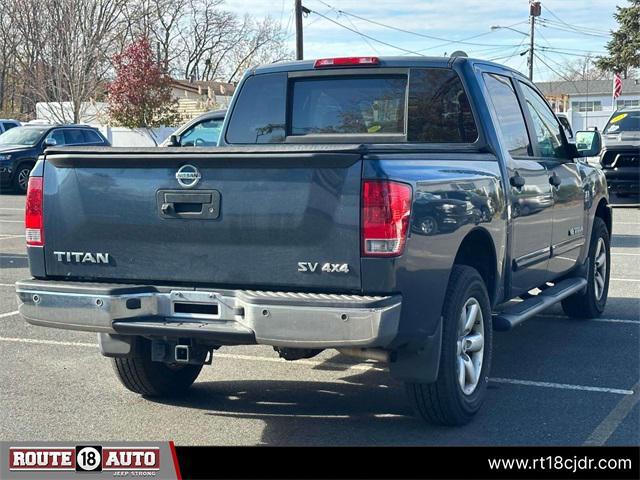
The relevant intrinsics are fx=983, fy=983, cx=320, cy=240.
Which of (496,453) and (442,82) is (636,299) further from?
(496,453)

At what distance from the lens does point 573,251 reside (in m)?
7.91

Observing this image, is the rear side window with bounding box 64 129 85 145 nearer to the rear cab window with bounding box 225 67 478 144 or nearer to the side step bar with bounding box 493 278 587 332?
the rear cab window with bounding box 225 67 478 144

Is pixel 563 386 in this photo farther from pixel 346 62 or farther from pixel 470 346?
pixel 346 62

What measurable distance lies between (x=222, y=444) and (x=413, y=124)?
2485 millimetres

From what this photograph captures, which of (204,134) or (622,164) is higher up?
(204,134)

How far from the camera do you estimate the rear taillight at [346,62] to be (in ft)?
21.8

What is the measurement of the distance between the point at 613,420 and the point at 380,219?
2023mm

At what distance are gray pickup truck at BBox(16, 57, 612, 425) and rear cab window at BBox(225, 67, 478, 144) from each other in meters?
0.02

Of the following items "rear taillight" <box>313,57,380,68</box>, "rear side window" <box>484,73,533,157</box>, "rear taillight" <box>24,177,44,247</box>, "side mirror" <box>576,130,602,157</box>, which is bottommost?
"rear taillight" <box>24,177,44,247</box>

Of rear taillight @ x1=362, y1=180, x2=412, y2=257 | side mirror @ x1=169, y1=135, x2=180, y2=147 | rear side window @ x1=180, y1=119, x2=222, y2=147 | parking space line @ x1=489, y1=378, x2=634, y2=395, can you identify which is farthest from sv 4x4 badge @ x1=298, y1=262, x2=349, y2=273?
rear side window @ x1=180, y1=119, x2=222, y2=147

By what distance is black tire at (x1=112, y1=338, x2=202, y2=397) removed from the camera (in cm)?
602

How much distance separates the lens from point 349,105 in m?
6.73

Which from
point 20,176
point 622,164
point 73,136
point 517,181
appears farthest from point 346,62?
point 73,136

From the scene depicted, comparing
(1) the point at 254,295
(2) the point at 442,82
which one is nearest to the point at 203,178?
(1) the point at 254,295
